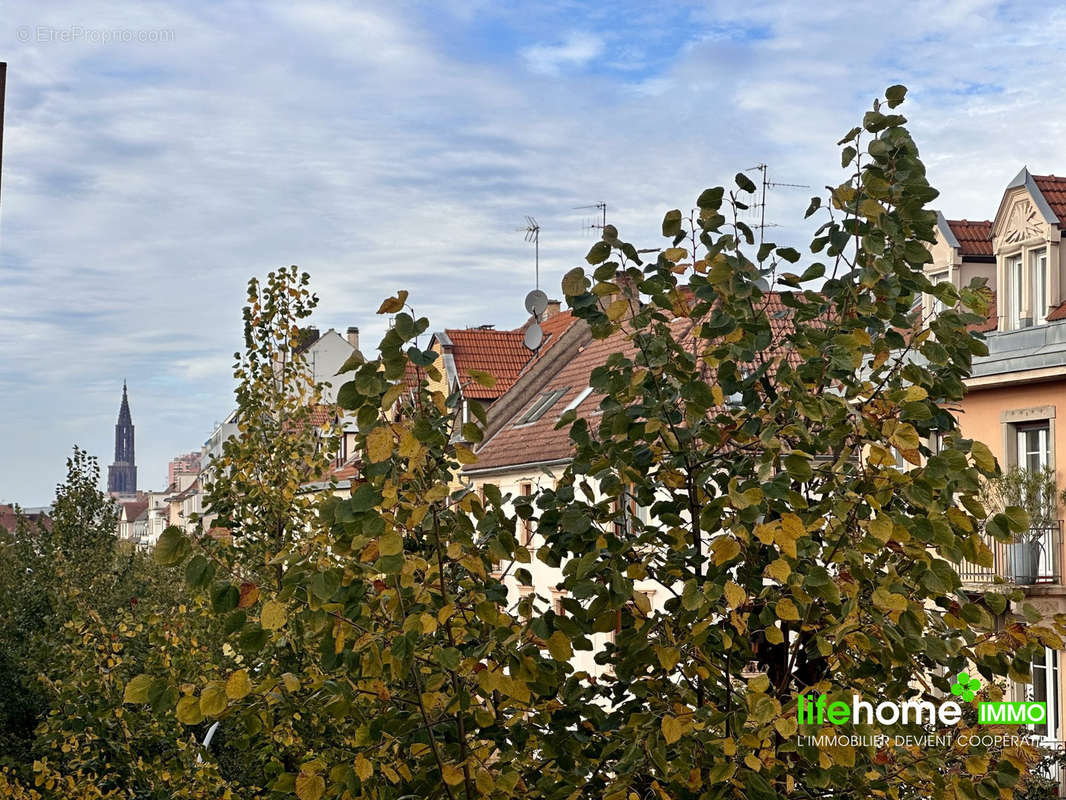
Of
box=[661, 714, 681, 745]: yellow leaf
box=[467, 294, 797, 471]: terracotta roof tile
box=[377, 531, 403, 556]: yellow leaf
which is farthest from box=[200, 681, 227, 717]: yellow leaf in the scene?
box=[467, 294, 797, 471]: terracotta roof tile

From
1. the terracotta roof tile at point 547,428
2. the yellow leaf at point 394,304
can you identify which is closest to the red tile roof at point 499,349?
the terracotta roof tile at point 547,428

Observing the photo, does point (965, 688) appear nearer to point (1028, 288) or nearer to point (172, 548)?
point (172, 548)

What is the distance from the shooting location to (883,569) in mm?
4551

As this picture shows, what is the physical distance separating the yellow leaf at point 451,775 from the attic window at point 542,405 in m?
34.6

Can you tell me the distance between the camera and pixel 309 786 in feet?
12.0

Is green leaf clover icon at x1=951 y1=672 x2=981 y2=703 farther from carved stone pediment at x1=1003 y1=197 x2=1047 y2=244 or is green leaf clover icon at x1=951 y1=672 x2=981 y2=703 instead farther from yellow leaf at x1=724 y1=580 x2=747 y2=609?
carved stone pediment at x1=1003 y1=197 x2=1047 y2=244

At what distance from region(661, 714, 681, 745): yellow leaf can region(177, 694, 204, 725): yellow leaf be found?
133 centimetres

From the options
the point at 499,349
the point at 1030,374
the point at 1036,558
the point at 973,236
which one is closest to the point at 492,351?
the point at 499,349

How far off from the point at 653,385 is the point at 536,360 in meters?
37.8

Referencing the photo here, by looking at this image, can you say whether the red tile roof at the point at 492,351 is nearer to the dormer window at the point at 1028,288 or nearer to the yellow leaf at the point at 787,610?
the dormer window at the point at 1028,288

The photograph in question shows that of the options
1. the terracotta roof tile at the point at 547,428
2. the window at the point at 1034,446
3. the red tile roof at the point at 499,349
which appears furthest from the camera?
the red tile roof at the point at 499,349

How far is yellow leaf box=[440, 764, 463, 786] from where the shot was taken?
3.79 m

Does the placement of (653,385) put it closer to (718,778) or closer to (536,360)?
(718,778)

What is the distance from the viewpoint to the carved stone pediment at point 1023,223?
24.6 m
